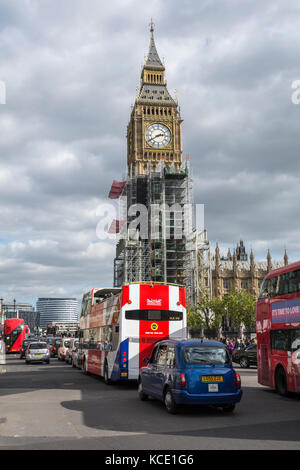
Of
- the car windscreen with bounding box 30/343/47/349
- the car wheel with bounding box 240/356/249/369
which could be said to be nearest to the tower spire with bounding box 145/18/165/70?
the car windscreen with bounding box 30/343/47/349

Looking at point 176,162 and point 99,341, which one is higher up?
point 176,162

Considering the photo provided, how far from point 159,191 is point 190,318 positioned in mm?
24337

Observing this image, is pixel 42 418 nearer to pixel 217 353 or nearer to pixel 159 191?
pixel 217 353

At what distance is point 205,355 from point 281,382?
4.94 meters

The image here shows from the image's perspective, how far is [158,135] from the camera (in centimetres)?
9250

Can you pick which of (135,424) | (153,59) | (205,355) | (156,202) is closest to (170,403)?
(205,355)

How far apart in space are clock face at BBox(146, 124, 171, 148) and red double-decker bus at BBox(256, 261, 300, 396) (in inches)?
3049

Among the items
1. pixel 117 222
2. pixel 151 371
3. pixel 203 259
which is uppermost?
pixel 117 222

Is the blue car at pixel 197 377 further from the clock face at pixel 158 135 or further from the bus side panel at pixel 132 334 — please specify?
the clock face at pixel 158 135

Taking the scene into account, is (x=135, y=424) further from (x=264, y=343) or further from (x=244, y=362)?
(x=244, y=362)

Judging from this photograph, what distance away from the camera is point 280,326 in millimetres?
15023

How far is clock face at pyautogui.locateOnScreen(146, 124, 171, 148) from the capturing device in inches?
3620
